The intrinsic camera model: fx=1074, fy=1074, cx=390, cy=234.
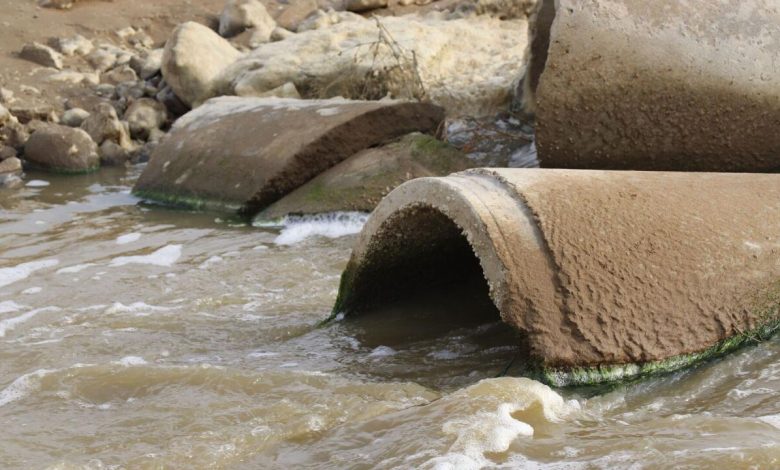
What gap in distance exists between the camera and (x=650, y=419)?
3.40 metres

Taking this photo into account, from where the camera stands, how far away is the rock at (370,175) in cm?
751

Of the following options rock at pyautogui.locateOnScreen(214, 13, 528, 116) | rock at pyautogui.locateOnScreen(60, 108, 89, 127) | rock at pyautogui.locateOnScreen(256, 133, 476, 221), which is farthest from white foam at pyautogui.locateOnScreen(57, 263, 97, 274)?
rock at pyautogui.locateOnScreen(60, 108, 89, 127)

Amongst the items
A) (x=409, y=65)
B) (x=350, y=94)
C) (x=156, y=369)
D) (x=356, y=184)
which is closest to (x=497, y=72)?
(x=409, y=65)

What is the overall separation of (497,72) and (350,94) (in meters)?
1.41

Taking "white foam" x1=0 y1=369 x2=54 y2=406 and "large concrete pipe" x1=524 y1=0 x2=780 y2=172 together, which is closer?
"white foam" x1=0 y1=369 x2=54 y2=406

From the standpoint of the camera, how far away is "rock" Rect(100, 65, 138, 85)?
43.2ft

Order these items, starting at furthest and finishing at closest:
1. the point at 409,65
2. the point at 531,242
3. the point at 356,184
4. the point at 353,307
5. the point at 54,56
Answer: the point at 54,56 → the point at 409,65 → the point at 356,184 → the point at 353,307 → the point at 531,242

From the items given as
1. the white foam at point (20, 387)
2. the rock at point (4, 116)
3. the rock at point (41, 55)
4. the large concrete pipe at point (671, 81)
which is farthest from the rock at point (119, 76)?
the white foam at point (20, 387)

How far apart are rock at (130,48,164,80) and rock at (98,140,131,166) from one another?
220 centimetres

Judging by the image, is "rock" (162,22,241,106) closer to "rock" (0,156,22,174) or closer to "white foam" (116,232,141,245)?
"rock" (0,156,22,174)

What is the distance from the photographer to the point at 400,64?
32.3ft

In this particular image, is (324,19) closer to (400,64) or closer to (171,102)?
(171,102)

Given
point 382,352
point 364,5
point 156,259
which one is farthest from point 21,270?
point 364,5

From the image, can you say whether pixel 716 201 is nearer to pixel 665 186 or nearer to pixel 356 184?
pixel 665 186
